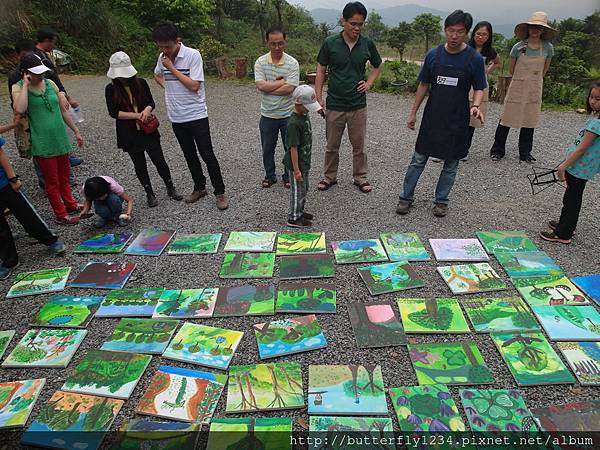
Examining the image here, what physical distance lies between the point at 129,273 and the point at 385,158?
353cm

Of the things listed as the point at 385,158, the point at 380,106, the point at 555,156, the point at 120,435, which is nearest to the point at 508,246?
the point at 385,158

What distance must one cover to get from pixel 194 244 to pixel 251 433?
6.20 ft

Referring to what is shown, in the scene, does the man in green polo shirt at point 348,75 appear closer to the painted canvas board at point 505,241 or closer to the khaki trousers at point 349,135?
the khaki trousers at point 349,135

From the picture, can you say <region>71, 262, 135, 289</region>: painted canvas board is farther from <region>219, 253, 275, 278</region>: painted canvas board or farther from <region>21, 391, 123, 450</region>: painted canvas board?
<region>21, 391, 123, 450</region>: painted canvas board

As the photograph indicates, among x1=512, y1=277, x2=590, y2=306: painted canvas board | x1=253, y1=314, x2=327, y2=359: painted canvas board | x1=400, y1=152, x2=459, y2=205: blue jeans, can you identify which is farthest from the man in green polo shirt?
x1=253, y1=314, x2=327, y2=359: painted canvas board

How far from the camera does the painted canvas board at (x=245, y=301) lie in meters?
2.64

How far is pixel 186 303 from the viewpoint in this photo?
2.74 meters

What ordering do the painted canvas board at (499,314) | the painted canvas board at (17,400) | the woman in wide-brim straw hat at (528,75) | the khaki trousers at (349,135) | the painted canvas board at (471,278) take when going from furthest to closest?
the woman in wide-brim straw hat at (528,75), the khaki trousers at (349,135), the painted canvas board at (471,278), the painted canvas board at (499,314), the painted canvas board at (17,400)

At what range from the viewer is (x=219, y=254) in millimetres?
3299

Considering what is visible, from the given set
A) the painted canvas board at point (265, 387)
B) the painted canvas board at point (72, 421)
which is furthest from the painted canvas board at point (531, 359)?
the painted canvas board at point (72, 421)

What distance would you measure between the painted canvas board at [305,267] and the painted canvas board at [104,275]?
123 cm

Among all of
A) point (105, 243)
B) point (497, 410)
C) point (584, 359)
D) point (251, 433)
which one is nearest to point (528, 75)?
point (584, 359)

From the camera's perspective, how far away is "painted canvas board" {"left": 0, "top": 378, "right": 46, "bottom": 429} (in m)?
1.95

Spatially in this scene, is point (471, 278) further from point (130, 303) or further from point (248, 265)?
point (130, 303)
